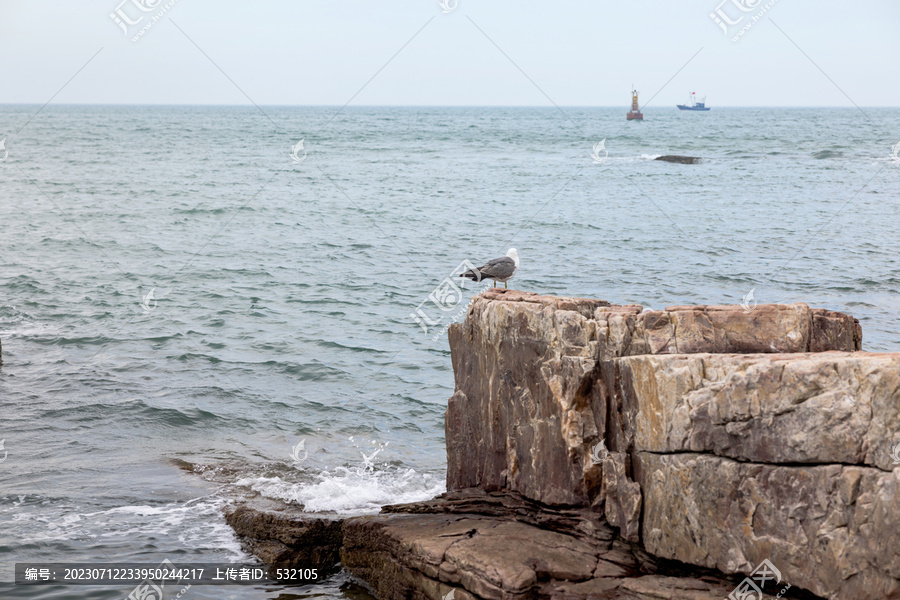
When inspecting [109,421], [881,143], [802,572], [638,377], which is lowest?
[109,421]

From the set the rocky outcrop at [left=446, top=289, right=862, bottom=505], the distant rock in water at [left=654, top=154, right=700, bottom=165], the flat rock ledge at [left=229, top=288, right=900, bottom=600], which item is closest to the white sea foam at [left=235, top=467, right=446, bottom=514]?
the flat rock ledge at [left=229, top=288, right=900, bottom=600]

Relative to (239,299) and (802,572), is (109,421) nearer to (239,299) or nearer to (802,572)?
(239,299)

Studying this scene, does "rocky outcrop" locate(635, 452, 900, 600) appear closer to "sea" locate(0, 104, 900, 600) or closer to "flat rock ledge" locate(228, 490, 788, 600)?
"flat rock ledge" locate(228, 490, 788, 600)

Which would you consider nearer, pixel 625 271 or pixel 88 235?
pixel 625 271

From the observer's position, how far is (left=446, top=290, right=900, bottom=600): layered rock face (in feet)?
21.2

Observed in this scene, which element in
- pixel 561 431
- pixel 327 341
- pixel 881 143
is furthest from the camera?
pixel 881 143

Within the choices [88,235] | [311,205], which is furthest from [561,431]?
[311,205]

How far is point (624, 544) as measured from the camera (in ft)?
26.0

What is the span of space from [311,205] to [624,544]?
34.7 metres

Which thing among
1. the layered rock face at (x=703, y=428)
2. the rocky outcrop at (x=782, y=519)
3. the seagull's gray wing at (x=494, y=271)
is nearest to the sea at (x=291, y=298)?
the layered rock face at (x=703, y=428)

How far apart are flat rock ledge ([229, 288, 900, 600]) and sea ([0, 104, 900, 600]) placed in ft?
5.82

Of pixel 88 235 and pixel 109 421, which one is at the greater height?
pixel 88 235
